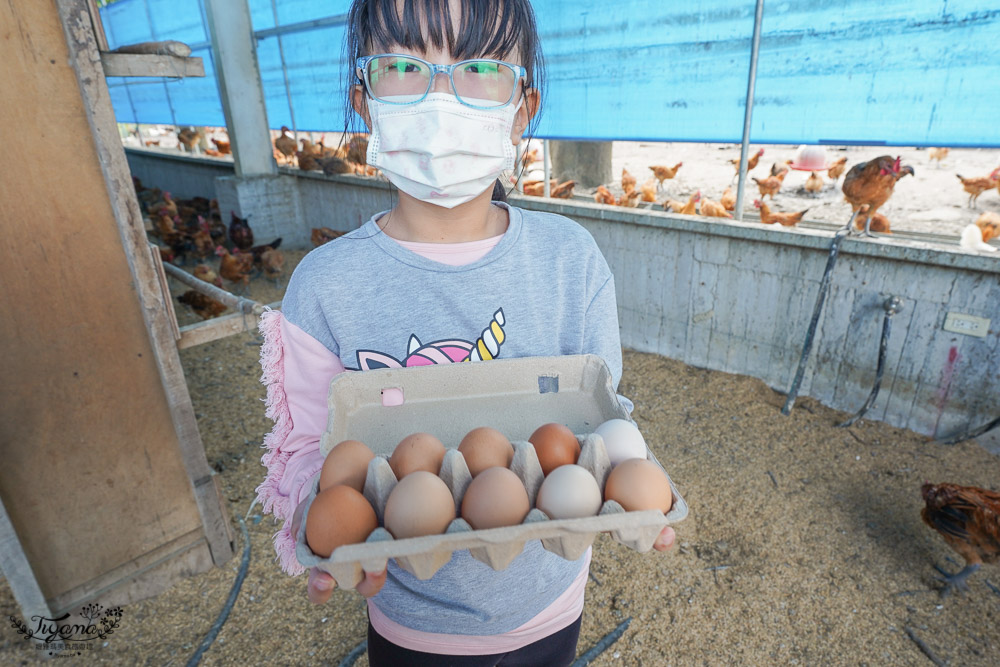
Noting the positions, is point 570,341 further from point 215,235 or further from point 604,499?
point 215,235

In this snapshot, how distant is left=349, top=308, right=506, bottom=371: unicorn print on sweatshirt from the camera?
142cm

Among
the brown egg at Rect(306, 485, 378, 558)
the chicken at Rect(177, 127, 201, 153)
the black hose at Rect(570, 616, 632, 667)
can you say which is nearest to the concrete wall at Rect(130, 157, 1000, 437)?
the black hose at Rect(570, 616, 632, 667)

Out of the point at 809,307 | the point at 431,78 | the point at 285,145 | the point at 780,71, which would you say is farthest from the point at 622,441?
the point at 285,145

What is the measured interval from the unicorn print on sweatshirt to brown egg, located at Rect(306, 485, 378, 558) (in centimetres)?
42

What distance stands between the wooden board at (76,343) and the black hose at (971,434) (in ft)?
16.4

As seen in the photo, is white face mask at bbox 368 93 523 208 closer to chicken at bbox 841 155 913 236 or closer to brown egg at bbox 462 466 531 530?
brown egg at bbox 462 466 531 530

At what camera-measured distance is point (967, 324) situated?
367 cm

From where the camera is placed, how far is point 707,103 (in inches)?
181

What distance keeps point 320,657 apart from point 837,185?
10656mm

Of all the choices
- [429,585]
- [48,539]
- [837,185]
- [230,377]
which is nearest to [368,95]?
[429,585]

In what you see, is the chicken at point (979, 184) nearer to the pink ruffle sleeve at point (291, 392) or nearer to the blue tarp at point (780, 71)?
the blue tarp at point (780, 71)

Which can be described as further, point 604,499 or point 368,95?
point 368,95

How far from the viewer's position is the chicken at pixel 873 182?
4164 mm

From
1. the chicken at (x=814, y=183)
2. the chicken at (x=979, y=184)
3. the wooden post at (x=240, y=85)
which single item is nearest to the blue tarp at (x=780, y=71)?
the chicken at (x=814, y=183)
